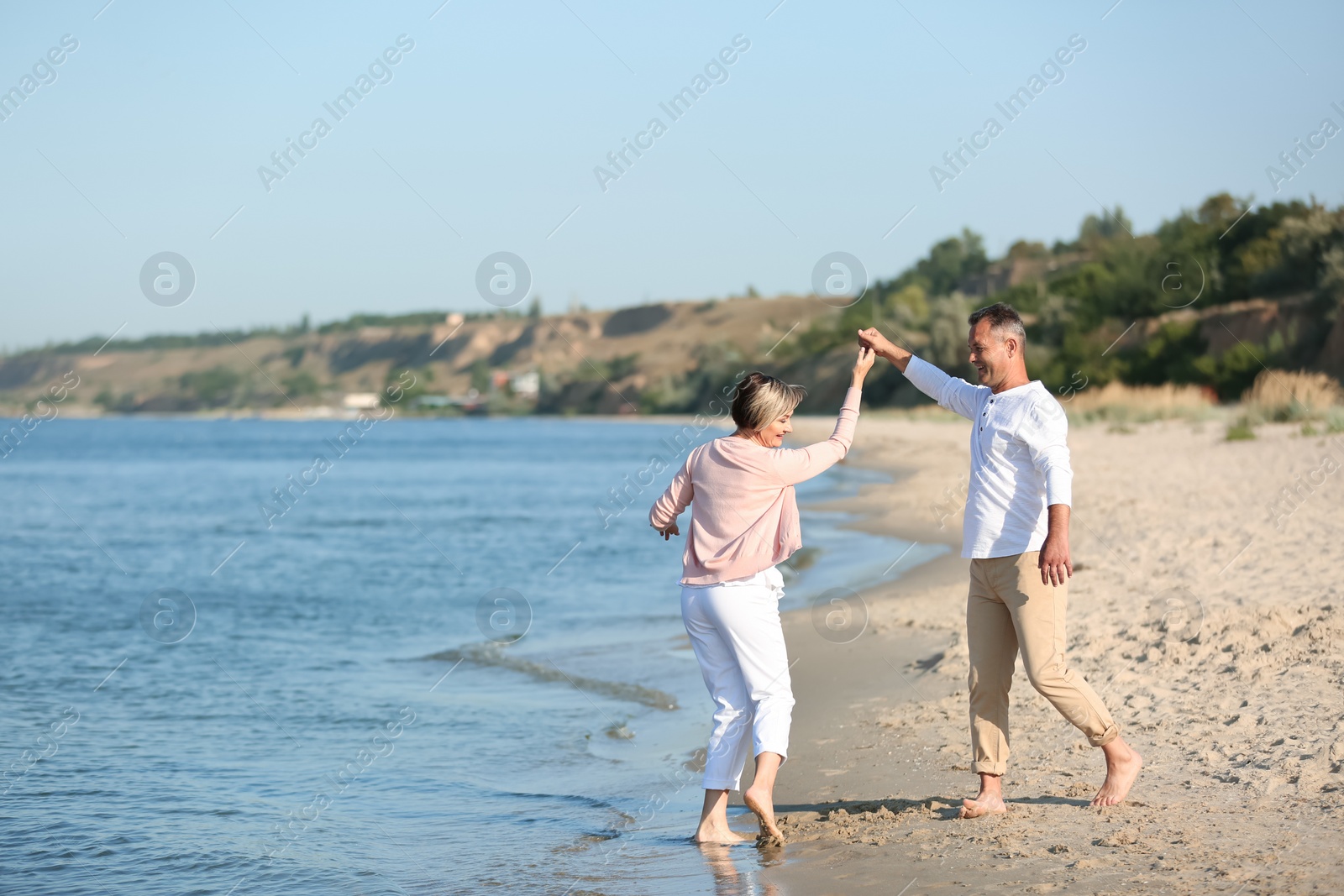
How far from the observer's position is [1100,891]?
365 centimetres

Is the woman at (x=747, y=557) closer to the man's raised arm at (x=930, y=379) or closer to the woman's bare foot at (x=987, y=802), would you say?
the man's raised arm at (x=930, y=379)

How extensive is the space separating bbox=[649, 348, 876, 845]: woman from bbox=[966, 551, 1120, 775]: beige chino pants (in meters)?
0.73

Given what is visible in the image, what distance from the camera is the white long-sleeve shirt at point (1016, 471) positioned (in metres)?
4.23

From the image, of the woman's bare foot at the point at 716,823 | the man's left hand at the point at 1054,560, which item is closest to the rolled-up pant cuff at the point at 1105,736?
the man's left hand at the point at 1054,560

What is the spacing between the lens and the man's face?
4367mm

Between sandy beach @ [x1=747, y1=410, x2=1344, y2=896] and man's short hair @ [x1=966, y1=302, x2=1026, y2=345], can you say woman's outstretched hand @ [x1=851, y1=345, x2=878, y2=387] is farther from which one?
sandy beach @ [x1=747, y1=410, x2=1344, y2=896]

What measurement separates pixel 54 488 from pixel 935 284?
3502 inches

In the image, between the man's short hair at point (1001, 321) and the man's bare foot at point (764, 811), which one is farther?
the man's bare foot at point (764, 811)

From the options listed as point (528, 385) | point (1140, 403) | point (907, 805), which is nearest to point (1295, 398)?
point (1140, 403)

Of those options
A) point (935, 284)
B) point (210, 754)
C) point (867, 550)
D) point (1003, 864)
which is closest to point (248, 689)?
point (210, 754)

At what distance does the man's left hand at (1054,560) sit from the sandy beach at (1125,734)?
0.91 metres

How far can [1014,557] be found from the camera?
171 inches

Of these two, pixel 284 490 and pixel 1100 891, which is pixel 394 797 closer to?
pixel 1100 891

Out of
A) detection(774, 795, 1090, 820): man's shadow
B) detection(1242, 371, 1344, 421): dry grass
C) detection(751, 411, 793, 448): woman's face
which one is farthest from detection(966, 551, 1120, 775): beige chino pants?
detection(1242, 371, 1344, 421): dry grass
